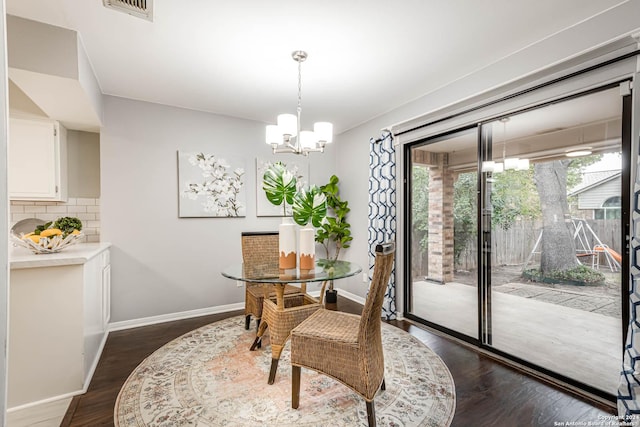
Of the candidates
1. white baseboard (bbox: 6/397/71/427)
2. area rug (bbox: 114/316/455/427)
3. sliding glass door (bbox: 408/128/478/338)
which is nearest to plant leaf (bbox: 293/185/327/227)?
area rug (bbox: 114/316/455/427)

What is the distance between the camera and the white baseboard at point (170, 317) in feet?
10.6

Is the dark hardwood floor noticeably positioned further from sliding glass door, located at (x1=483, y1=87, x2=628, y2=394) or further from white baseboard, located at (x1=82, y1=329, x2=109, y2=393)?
sliding glass door, located at (x1=483, y1=87, x2=628, y2=394)

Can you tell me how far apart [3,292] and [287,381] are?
1.95 m

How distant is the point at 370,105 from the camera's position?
3482 mm

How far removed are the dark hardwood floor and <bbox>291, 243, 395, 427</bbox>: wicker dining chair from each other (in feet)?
1.94

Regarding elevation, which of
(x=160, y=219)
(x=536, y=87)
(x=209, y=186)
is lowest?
(x=160, y=219)

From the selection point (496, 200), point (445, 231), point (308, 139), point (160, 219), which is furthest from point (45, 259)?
point (496, 200)

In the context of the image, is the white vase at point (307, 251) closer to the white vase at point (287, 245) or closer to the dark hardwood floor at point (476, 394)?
the white vase at point (287, 245)

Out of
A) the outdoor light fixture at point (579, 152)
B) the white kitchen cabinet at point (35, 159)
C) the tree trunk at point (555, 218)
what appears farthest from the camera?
the white kitchen cabinet at point (35, 159)

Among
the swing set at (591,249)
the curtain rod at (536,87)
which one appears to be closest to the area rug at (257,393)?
the swing set at (591,249)

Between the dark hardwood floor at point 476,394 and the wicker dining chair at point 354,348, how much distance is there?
1.94ft

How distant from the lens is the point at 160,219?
3461 millimetres

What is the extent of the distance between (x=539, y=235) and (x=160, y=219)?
3785 mm

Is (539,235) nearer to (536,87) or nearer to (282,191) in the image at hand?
(536,87)
